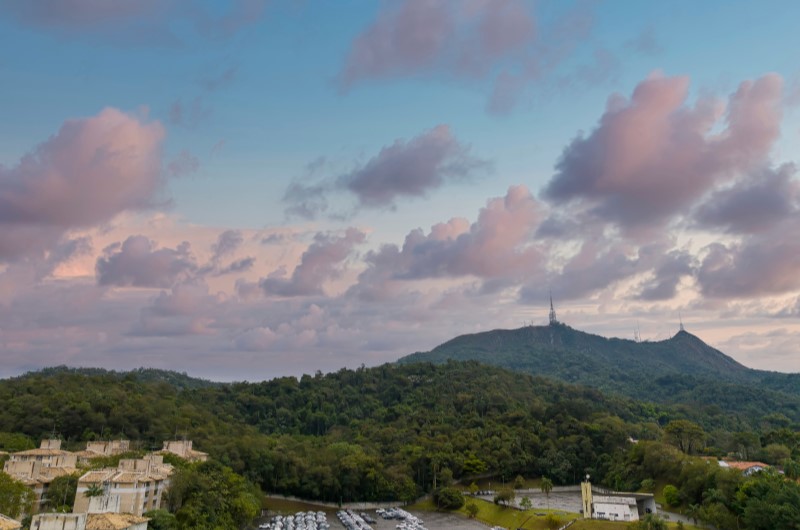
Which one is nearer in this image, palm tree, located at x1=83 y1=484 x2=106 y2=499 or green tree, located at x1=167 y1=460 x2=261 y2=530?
palm tree, located at x1=83 y1=484 x2=106 y2=499

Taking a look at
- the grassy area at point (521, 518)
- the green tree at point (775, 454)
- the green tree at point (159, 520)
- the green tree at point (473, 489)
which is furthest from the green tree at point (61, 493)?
the green tree at point (775, 454)

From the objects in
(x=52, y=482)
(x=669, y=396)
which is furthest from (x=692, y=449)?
(x=669, y=396)

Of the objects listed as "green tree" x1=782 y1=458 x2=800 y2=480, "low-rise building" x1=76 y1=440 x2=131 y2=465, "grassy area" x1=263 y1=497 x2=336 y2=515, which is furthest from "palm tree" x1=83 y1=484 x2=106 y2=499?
"green tree" x1=782 y1=458 x2=800 y2=480

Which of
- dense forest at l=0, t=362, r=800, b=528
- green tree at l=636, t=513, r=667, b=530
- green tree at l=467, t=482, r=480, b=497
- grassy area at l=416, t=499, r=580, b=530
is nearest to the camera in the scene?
green tree at l=636, t=513, r=667, b=530

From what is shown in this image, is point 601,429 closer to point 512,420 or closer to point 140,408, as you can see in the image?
point 512,420

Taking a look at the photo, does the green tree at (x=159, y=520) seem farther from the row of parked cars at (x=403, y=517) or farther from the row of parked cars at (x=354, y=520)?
the row of parked cars at (x=403, y=517)

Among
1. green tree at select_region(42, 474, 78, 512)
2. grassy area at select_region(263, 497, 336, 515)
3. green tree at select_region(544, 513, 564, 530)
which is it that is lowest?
grassy area at select_region(263, 497, 336, 515)

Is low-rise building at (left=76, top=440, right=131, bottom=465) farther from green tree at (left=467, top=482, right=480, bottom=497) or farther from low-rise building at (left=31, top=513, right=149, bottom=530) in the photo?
green tree at (left=467, top=482, right=480, bottom=497)
